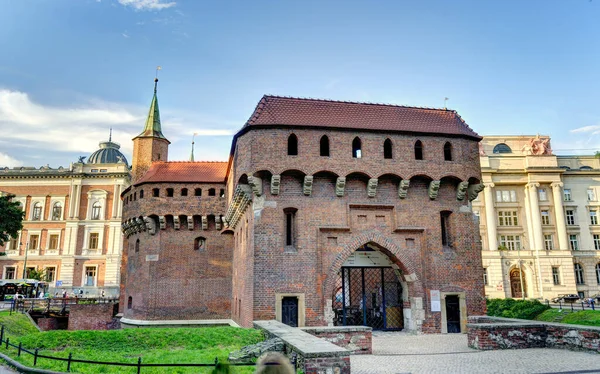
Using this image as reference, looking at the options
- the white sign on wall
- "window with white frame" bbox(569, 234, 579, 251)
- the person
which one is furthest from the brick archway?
"window with white frame" bbox(569, 234, 579, 251)

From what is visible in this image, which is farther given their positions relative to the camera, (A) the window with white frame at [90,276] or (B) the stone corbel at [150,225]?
(A) the window with white frame at [90,276]

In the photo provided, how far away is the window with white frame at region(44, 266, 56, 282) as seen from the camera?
2115 inches

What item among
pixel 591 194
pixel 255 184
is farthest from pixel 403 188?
pixel 591 194

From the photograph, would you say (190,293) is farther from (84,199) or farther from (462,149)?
(84,199)

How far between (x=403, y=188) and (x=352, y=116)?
396 centimetres

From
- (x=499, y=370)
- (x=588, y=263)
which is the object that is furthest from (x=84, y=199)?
(x=588, y=263)

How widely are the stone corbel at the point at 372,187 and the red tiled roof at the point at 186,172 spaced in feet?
38.8

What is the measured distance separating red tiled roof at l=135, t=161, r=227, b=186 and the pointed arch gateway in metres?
11.3

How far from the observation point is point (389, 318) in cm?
2097

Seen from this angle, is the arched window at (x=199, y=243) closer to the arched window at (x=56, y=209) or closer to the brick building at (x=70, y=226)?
the brick building at (x=70, y=226)

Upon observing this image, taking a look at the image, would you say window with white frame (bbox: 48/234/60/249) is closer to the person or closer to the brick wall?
the brick wall

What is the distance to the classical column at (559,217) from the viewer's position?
51.4 meters

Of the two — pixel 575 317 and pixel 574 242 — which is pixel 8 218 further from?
pixel 574 242

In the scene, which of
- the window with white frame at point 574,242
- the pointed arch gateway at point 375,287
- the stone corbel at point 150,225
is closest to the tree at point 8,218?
the stone corbel at point 150,225
